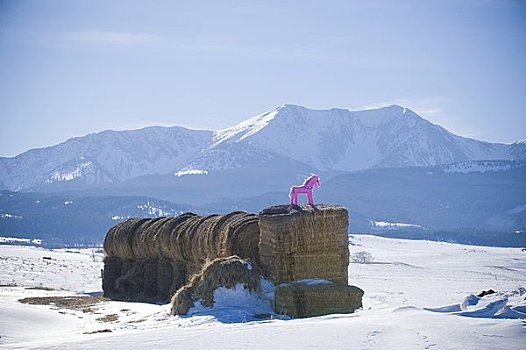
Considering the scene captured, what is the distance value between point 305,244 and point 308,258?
23 cm

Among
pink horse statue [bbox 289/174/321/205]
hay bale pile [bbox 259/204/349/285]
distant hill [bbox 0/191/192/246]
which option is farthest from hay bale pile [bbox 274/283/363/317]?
distant hill [bbox 0/191/192/246]

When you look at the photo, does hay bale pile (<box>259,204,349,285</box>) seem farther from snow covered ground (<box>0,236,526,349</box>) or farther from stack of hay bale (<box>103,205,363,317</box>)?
snow covered ground (<box>0,236,526,349</box>)

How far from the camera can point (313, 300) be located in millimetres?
11383

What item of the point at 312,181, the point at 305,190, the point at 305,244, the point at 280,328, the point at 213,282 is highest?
the point at 312,181

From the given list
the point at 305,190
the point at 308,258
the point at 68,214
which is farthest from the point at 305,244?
the point at 68,214

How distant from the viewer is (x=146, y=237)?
58.0 ft

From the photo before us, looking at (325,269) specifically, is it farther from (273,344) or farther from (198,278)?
(273,344)

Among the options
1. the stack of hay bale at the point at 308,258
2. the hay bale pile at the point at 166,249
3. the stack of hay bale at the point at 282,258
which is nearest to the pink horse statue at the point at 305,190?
the stack of hay bale at the point at 282,258

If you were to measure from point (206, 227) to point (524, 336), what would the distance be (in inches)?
348

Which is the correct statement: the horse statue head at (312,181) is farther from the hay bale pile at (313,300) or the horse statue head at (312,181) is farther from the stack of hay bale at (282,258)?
the hay bale pile at (313,300)

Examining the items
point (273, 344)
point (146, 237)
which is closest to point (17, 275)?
point (146, 237)

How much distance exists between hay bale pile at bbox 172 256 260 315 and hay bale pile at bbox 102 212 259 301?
4.74ft

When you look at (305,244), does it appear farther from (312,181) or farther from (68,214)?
(68,214)

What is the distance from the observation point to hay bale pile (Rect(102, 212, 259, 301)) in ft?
45.4
